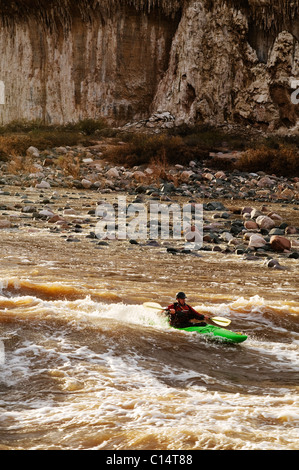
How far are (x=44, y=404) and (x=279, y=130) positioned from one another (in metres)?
21.0

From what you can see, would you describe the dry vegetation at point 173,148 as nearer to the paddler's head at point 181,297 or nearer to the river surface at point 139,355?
the river surface at point 139,355

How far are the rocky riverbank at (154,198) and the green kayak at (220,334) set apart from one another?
9.27 ft

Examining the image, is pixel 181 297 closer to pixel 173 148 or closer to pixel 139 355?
pixel 139 355

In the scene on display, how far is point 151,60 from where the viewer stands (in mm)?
25297

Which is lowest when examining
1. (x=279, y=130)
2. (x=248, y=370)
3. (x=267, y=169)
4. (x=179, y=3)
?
(x=248, y=370)

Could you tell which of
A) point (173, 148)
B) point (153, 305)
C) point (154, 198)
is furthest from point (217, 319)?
point (173, 148)

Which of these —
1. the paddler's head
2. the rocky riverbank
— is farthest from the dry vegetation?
the paddler's head

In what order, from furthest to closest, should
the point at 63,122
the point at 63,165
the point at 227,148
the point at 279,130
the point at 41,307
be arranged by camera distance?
1. the point at 63,122
2. the point at 279,130
3. the point at 227,148
4. the point at 63,165
5. the point at 41,307

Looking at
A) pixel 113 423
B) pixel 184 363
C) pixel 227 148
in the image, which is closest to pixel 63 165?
pixel 227 148

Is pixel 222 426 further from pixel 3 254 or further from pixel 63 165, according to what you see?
pixel 63 165

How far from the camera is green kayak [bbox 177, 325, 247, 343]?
506 cm

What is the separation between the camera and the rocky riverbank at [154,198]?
9.25m

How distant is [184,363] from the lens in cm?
465

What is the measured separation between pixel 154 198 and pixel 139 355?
31.4 feet
